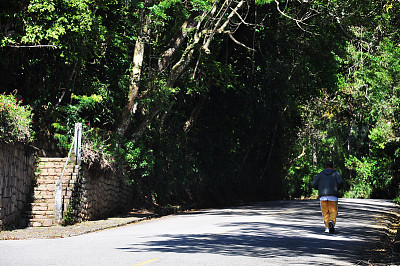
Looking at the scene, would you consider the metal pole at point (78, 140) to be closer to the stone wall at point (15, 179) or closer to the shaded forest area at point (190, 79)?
the shaded forest area at point (190, 79)

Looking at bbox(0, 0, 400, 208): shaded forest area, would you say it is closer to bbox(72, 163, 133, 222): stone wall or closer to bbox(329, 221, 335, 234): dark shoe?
bbox(72, 163, 133, 222): stone wall

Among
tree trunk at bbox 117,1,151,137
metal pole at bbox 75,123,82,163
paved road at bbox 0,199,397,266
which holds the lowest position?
paved road at bbox 0,199,397,266

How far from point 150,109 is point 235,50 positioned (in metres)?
8.73

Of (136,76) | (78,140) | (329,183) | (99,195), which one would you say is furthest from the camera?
(136,76)

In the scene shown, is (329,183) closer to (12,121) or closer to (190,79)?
(12,121)

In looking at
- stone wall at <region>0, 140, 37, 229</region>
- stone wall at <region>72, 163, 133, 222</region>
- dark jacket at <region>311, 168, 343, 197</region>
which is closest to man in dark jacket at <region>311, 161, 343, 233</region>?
dark jacket at <region>311, 168, 343, 197</region>

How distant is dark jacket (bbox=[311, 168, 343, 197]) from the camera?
16.7m

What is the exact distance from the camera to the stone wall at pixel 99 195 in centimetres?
1875

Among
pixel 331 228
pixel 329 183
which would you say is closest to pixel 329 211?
pixel 331 228

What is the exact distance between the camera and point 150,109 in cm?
2350

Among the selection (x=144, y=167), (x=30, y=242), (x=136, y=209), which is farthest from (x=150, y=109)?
(x=30, y=242)

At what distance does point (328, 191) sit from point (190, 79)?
1039cm

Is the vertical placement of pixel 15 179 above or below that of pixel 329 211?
above

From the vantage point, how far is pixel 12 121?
16328 mm
